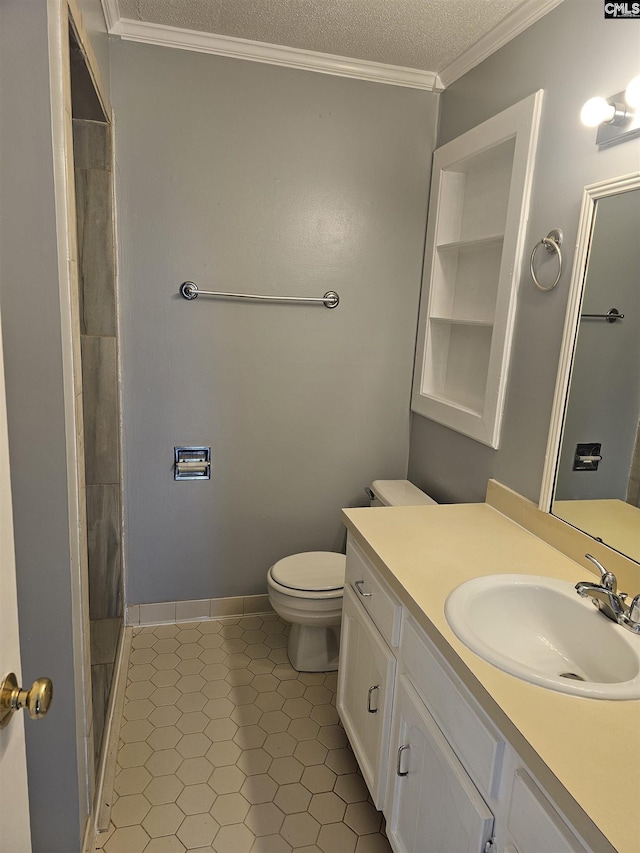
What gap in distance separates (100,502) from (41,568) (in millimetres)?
1069

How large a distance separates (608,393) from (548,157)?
73cm

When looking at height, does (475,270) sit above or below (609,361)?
above

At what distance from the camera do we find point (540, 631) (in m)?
1.35

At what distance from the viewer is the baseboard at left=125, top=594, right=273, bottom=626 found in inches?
99.0

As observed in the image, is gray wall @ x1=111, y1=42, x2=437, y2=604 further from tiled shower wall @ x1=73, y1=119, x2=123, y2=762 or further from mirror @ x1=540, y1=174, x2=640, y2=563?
mirror @ x1=540, y1=174, x2=640, y2=563

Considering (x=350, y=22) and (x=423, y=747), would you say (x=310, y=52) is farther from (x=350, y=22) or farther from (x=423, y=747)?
(x=423, y=747)

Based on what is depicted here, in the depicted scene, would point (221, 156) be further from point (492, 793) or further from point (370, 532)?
point (492, 793)

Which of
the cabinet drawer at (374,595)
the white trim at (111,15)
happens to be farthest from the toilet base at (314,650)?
the white trim at (111,15)

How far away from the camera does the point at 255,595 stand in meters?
2.63

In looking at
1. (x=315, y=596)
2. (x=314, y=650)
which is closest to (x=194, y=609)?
(x=314, y=650)

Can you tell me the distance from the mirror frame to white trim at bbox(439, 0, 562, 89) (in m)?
0.62

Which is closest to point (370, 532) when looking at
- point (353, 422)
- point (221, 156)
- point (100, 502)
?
point (353, 422)

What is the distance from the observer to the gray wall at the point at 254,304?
2.18 metres

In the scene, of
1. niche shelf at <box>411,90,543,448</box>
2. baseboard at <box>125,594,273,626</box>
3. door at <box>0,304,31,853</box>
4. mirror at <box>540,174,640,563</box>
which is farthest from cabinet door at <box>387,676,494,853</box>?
baseboard at <box>125,594,273,626</box>
